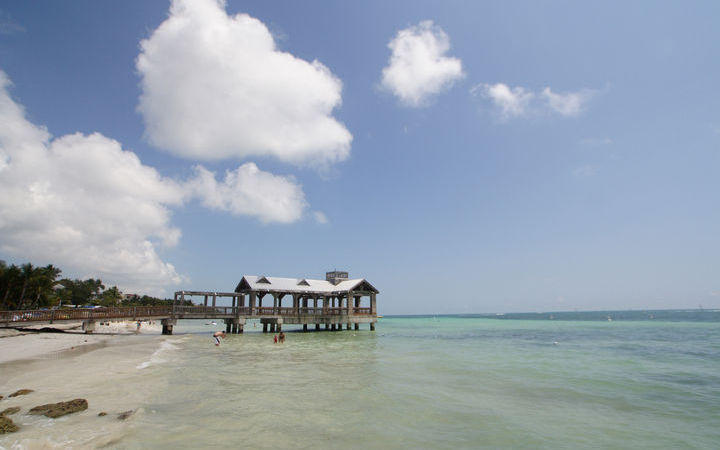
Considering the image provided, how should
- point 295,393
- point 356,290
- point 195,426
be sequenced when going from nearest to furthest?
point 195,426
point 295,393
point 356,290

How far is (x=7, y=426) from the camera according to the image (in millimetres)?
7648

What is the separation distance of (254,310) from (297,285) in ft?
17.8

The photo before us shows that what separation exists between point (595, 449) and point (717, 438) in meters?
3.76

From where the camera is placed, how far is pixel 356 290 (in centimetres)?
4144

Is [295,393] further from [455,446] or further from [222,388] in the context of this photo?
[455,446]

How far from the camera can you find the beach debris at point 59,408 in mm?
8758

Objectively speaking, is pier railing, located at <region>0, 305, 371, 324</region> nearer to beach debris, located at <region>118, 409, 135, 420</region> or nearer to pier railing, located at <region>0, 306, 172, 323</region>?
pier railing, located at <region>0, 306, 172, 323</region>

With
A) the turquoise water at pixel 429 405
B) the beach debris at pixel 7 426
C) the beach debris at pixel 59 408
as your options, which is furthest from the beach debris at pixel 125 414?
the beach debris at pixel 7 426

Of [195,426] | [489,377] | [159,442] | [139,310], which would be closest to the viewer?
[159,442]

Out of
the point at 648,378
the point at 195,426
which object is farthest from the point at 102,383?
the point at 648,378

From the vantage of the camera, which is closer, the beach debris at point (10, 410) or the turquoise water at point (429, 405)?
the turquoise water at point (429, 405)

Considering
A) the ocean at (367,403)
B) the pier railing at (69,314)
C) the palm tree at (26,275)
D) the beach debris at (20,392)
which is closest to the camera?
the ocean at (367,403)

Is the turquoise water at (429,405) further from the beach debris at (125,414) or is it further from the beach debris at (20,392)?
the beach debris at (20,392)

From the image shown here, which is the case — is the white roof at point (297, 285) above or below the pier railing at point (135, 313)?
above
